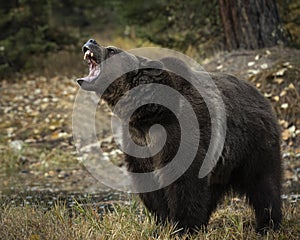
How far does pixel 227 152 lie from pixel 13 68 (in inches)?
360

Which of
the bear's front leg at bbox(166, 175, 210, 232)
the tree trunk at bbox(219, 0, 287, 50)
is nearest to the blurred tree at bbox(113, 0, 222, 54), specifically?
the tree trunk at bbox(219, 0, 287, 50)

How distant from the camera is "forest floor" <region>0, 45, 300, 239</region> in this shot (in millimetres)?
7023

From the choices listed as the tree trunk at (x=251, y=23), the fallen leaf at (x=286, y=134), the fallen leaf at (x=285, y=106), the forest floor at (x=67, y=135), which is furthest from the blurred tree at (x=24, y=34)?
the fallen leaf at (x=286, y=134)

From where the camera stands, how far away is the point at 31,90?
37.8 feet

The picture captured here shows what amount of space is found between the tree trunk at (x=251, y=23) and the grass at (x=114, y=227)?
4.77 meters

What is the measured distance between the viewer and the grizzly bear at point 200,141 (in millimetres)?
4031

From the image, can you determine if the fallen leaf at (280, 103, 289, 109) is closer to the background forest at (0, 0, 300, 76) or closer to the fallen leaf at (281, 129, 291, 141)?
the fallen leaf at (281, 129, 291, 141)

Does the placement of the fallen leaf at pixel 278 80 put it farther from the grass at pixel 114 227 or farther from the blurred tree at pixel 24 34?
the blurred tree at pixel 24 34

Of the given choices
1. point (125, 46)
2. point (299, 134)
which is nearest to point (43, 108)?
point (125, 46)

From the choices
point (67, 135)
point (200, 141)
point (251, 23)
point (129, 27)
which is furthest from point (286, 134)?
point (129, 27)

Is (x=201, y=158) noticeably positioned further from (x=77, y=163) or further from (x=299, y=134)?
(x=77, y=163)

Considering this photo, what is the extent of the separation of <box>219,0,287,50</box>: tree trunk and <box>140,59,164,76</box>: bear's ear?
16.8ft

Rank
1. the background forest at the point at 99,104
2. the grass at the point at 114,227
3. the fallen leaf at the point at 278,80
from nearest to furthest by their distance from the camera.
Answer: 1. the grass at the point at 114,227
2. the background forest at the point at 99,104
3. the fallen leaf at the point at 278,80

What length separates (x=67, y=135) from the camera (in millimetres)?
9258
